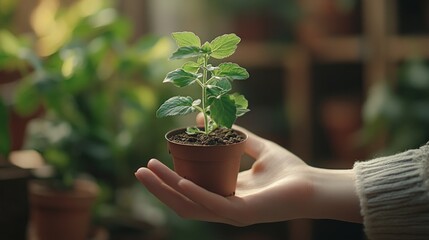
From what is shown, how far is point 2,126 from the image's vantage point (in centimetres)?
152

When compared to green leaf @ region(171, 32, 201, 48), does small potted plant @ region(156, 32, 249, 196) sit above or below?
below

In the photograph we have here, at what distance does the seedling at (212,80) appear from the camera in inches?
41.1

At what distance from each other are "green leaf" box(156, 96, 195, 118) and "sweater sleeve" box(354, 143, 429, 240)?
0.31 m

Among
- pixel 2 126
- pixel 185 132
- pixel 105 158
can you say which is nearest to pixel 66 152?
pixel 105 158

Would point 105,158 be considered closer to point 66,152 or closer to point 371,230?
point 66,152

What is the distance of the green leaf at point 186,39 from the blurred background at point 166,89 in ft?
2.00

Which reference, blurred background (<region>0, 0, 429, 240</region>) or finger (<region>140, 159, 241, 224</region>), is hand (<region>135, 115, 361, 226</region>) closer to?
finger (<region>140, 159, 241, 224</region>)

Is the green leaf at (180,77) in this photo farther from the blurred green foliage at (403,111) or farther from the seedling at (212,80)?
the blurred green foliage at (403,111)

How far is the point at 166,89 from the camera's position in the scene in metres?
2.11

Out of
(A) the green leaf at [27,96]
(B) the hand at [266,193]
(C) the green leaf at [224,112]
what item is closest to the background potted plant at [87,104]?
(A) the green leaf at [27,96]

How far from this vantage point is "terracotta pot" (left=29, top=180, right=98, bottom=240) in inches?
66.4

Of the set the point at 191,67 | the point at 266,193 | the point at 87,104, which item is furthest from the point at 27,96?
the point at 266,193

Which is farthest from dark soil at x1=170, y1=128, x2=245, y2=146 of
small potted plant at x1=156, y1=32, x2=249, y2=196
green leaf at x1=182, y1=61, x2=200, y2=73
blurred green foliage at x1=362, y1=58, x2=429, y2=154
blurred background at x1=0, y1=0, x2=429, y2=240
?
blurred green foliage at x1=362, y1=58, x2=429, y2=154

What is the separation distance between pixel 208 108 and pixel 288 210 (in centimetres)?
20
